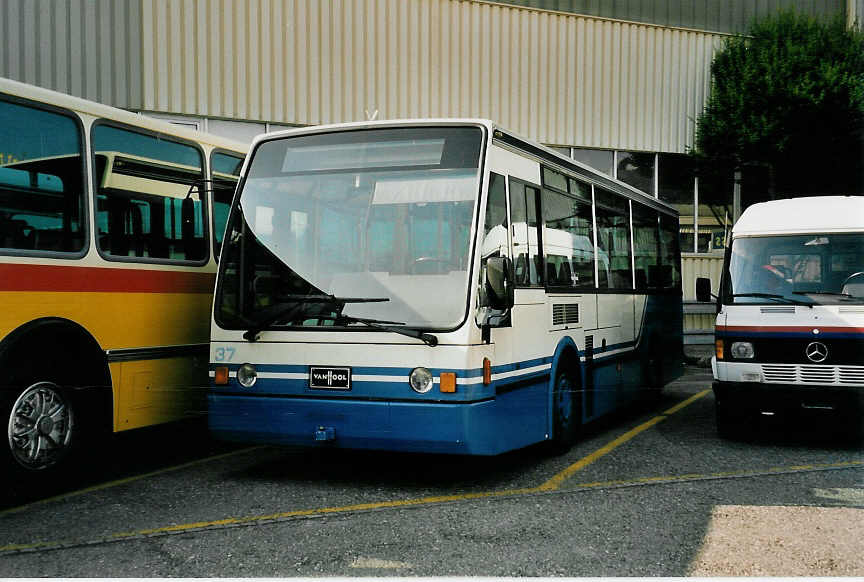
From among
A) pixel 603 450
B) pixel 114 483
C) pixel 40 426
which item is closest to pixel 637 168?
pixel 603 450

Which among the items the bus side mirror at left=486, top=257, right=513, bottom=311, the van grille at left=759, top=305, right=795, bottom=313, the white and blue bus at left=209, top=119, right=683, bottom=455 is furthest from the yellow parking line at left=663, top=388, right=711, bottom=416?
the bus side mirror at left=486, top=257, right=513, bottom=311

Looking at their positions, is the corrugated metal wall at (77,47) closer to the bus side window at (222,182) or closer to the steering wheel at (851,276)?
the bus side window at (222,182)

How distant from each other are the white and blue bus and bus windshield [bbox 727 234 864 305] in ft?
8.54

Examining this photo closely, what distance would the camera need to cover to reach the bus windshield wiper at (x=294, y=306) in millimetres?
6586

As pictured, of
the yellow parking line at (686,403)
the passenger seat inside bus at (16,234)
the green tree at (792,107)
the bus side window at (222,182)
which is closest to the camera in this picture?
the passenger seat inside bus at (16,234)

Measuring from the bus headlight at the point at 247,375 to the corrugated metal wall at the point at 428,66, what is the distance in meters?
9.64

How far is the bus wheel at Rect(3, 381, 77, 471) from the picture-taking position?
6137 mm

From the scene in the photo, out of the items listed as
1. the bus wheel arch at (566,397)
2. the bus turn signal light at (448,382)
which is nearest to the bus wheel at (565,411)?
the bus wheel arch at (566,397)

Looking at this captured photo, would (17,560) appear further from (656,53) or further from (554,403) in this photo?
(656,53)

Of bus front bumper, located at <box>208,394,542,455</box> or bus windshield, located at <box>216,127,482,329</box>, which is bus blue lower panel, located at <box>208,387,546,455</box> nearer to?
bus front bumper, located at <box>208,394,542,455</box>

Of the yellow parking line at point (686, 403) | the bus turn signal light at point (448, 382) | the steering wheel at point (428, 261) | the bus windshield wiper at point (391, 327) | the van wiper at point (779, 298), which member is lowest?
the yellow parking line at point (686, 403)

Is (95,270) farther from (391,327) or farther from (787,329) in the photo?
(787,329)

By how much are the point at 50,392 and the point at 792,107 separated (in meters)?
15.4

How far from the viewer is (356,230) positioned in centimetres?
670
